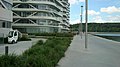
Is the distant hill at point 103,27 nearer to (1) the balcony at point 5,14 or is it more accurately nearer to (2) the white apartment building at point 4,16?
(2) the white apartment building at point 4,16

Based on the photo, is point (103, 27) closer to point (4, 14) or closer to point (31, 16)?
point (31, 16)

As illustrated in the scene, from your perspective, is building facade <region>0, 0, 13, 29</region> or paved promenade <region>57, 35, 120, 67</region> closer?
paved promenade <region>57, 35, 120, 67</region>

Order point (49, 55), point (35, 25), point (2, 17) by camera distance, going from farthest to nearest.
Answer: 1. point (35, 25)
2. point (2, 17)
3. point (49, 55)

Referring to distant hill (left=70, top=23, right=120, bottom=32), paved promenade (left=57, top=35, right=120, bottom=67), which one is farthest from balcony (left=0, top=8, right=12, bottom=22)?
distant hill (left=70, top=23, right=120, bottom=32)

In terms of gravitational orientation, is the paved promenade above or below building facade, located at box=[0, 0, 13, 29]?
below

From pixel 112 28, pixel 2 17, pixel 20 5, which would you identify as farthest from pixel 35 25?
pixel 112 28

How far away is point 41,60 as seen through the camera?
944 cm

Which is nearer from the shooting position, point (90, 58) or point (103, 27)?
point (90, 58)

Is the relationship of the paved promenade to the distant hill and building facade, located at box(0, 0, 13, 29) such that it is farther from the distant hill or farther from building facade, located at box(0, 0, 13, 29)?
the distant hill

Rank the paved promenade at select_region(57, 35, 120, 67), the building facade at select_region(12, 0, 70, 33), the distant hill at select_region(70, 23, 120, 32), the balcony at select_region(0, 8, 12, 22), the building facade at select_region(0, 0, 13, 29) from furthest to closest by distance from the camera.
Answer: the distant hill at select_region(70, 23, 120, 32) < the building facade at select_region(12, 0, 70, 33) < the building facade at select_region(0, 0, 13, 29) < the balcony at select_region(0, 8, 12, 22) < the paved promenade at select_region(57, 35, 120, 67)

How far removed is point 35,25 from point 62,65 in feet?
227

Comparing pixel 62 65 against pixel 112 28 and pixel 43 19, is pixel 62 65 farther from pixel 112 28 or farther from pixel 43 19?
pixel 112 28

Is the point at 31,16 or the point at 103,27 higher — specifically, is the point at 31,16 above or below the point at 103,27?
above

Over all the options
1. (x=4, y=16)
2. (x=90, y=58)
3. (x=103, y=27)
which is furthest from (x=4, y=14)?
(x=103, y=27)
